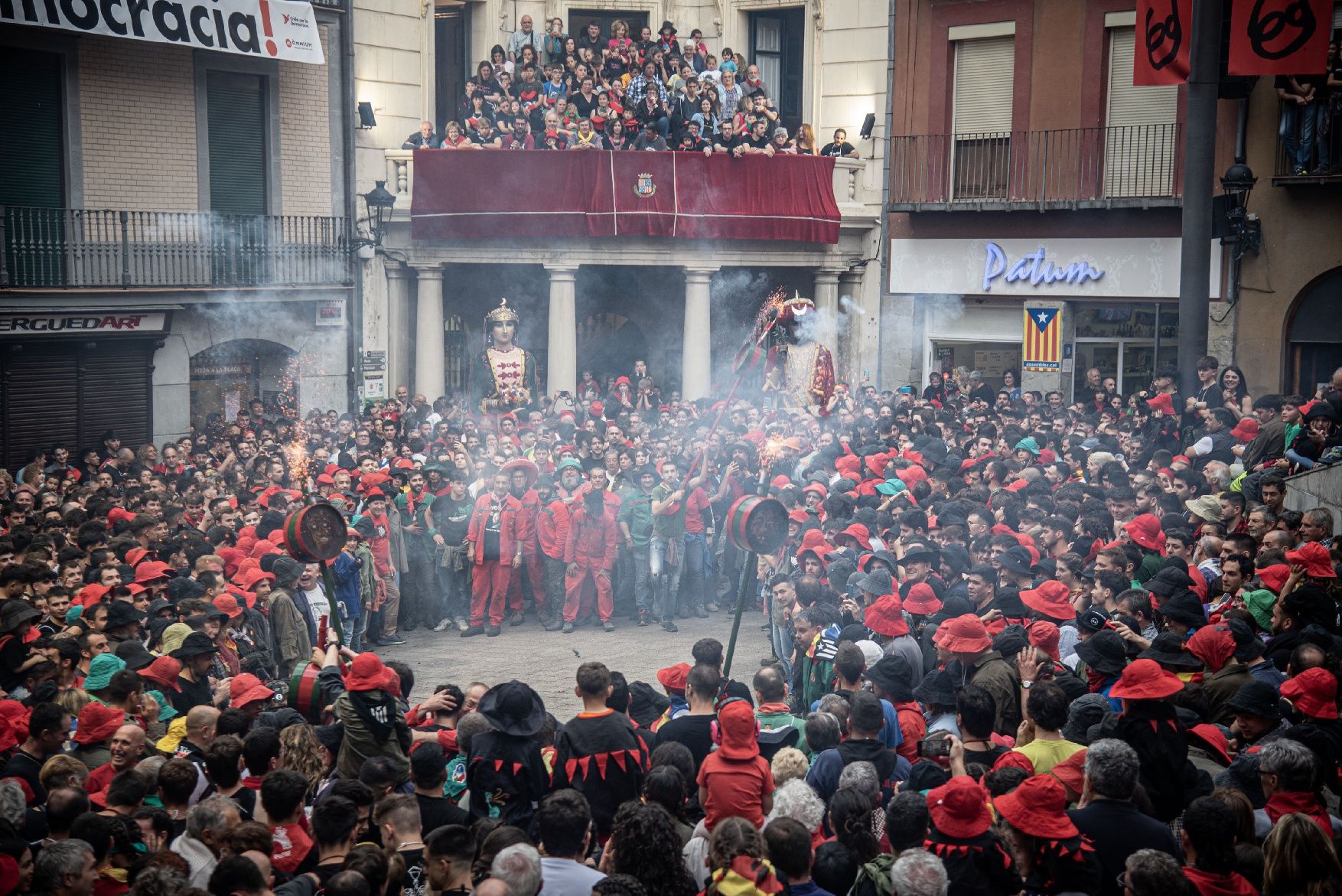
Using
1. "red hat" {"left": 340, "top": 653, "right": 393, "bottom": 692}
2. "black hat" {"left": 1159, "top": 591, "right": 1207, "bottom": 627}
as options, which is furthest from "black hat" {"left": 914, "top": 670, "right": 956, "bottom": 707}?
"red hat" {"left": 340, "top": 653, "right": 393, "bottom": 692}

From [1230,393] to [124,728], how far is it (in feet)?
40.6

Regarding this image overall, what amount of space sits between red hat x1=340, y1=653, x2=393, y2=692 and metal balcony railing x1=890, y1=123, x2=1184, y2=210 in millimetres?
17632

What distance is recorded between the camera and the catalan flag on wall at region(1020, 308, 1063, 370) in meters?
22.0

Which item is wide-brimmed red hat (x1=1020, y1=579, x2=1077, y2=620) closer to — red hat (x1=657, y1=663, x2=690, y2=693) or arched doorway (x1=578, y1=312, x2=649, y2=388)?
red hat (x1=657, y1=663, x2=690, y2=693)

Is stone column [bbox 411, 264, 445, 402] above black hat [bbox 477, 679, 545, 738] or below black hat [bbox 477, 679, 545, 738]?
above

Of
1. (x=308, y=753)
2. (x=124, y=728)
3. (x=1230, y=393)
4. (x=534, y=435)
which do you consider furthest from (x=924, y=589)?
(x=534, y=435)

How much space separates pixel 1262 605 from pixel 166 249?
1694cm

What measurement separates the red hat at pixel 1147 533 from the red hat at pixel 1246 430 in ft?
13.2

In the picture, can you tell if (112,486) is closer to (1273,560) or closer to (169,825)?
(169,825)

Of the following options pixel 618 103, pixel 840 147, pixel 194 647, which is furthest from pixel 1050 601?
pixel 840 147

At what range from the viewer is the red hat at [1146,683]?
646 cm

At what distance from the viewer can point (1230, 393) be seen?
15.3 metres

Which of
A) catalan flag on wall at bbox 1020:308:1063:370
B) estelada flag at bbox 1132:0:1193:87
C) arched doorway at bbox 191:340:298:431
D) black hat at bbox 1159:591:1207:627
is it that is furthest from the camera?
catalan flag on wall at bbox 1020:308:1063:370

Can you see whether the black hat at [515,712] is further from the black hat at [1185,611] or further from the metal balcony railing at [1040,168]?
the metal balcony railing at [1040,168]
